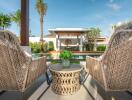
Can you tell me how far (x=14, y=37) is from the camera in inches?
77.9

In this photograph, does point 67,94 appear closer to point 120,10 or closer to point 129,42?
point 129,42

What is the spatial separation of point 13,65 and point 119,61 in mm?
1418

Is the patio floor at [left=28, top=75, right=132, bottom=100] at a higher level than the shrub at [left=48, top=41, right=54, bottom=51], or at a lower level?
lower

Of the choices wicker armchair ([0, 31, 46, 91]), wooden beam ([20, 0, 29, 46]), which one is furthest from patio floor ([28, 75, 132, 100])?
wooden beam ([20, 0, 29, 46])

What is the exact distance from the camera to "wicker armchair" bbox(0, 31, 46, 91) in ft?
6.72

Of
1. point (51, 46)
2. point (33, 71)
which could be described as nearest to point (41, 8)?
point (51, 46)

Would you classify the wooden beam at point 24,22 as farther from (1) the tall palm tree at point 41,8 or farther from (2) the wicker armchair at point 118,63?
(1) the tall palm tree at point 41,8

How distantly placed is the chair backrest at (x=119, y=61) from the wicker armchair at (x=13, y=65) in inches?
43.8

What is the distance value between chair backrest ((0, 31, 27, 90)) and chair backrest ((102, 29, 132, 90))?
1152 millimetres

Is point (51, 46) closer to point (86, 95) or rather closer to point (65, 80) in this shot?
point (65, 80)

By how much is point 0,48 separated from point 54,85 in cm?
136

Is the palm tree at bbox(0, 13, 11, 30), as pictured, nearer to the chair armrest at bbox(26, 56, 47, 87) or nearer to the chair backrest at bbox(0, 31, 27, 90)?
the chair armrest at bbox(26, 56, 47, 87)

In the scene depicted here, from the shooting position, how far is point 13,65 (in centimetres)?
216

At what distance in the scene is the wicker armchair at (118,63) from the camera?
2049 millimetres
